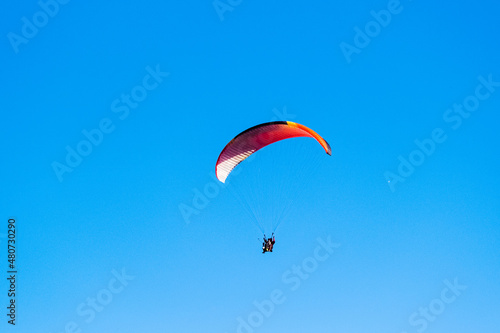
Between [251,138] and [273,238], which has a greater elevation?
[251,138]

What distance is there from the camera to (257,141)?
43.4 m

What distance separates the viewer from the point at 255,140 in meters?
43.2

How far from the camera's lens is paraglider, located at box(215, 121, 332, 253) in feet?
139

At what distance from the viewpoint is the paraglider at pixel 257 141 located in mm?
42219

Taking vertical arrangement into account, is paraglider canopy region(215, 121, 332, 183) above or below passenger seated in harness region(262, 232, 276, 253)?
above

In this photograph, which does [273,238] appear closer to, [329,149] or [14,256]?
[329,149]

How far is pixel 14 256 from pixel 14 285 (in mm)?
1444

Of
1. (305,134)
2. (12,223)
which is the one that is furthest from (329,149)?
(12,223)

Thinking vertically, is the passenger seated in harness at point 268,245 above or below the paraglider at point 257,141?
below

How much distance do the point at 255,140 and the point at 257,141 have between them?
7.4 inches

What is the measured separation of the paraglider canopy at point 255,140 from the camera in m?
42.2

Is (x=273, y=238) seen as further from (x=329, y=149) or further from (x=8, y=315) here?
(x=8, y=315)

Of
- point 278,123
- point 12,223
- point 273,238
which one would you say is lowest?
point 273,238

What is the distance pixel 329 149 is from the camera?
42.9 m
